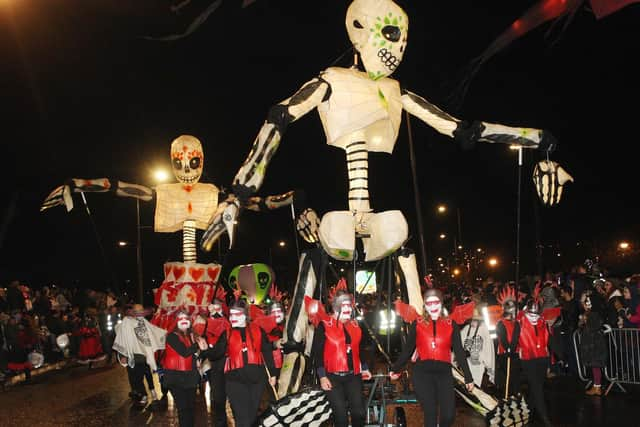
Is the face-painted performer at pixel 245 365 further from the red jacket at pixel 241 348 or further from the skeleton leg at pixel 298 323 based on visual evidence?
the skeleton leg at pixel 298 323

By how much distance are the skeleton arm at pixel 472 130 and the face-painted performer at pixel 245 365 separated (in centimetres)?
314

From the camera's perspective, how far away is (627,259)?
1112 inches

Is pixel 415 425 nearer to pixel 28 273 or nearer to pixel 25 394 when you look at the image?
pixel 25 394

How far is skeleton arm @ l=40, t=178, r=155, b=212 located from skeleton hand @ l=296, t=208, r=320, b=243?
116 inches

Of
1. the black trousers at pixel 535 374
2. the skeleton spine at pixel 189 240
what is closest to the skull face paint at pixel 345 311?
the black trousers at pixel 535 374

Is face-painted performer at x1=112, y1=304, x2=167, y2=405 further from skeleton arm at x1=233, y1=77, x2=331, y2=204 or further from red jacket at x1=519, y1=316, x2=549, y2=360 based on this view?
red jacket at x1=519, y1=316, x2=549, y2=360

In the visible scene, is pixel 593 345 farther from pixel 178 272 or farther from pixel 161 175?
pixel 161 175

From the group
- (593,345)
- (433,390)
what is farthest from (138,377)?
(593,345)

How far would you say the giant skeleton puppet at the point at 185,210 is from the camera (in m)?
10.9

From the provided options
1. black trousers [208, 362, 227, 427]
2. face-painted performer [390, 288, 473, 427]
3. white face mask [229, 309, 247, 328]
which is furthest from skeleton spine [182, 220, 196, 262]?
face-painted performer [390, 288, 473, 427]

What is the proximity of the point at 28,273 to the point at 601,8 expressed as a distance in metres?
20.2

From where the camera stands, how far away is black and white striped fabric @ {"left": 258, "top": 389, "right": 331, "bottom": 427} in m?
6.42

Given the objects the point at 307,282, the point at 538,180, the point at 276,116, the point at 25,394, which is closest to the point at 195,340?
the point at 307,282

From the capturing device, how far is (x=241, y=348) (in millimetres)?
7113
